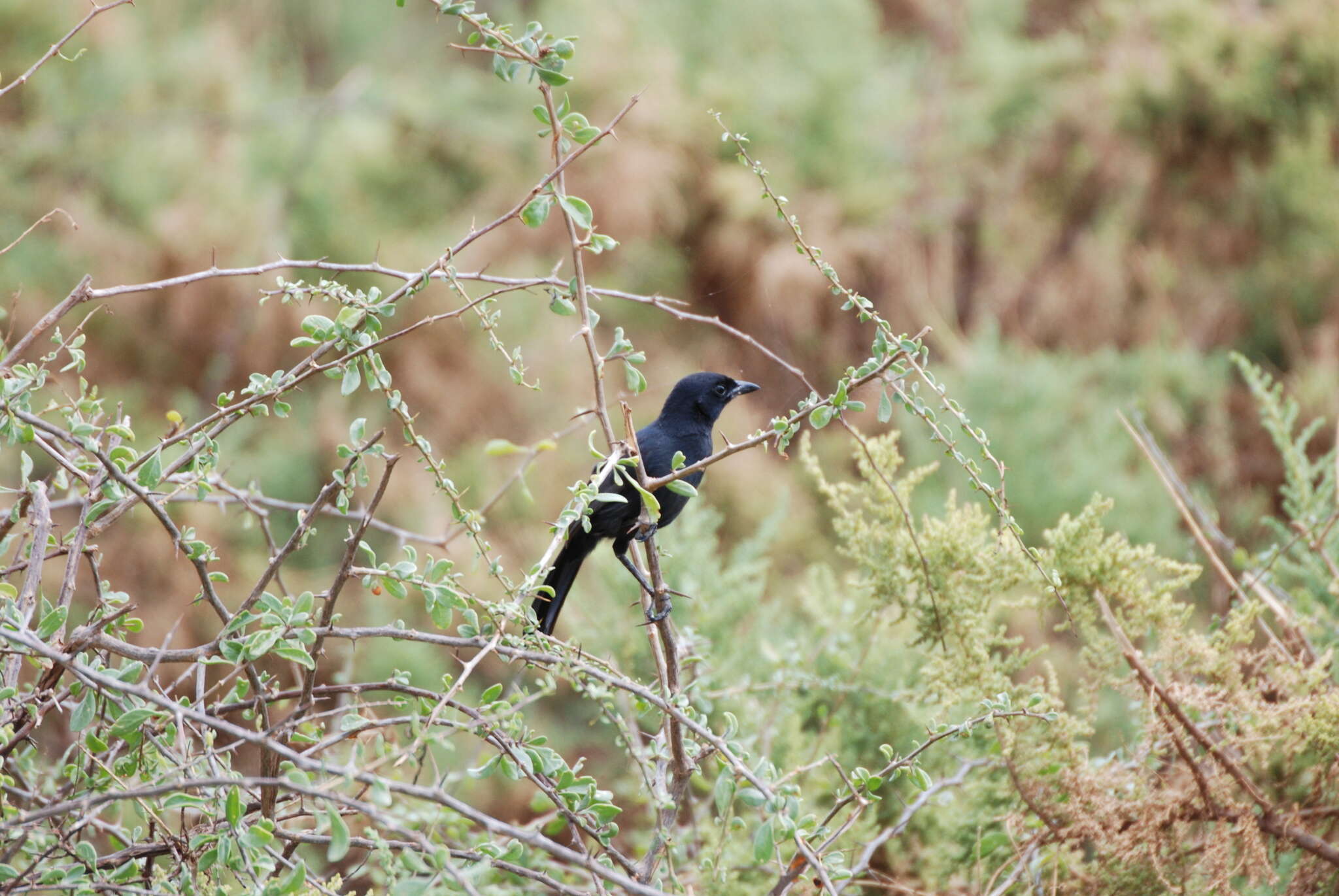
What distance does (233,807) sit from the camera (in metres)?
1.36

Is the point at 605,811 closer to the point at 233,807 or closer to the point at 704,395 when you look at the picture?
the point at 233,807

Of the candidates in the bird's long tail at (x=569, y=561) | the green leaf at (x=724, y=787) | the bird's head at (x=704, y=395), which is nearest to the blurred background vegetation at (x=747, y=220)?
the bird's head at (x=704, y=395)

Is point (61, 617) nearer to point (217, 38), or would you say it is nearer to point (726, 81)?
point (726, 81)

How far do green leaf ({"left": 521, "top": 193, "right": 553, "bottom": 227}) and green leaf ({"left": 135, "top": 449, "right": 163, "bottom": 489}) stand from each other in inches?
24.5

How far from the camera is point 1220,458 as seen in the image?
623cm

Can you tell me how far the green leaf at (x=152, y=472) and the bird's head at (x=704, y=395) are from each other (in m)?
1.52

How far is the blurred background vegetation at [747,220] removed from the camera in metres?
6.23

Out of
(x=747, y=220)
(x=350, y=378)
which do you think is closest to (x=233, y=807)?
(x=350, y=378)

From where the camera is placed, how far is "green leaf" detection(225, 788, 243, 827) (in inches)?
53.2

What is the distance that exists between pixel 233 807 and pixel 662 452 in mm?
1709

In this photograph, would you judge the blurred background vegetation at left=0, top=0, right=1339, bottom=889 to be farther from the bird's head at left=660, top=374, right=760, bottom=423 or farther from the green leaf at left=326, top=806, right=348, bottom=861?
the green leaf at left=326, top=806, right=348, bottom=861

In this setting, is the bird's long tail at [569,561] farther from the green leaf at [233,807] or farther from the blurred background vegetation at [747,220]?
the blurred background vegetation at [747,220]

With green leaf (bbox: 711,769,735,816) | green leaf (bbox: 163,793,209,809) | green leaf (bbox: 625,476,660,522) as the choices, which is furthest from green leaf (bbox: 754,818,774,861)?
green leaf (bbox: 163,793,209,809)

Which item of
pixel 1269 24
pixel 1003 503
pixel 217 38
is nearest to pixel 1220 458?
pixel 1269 24
